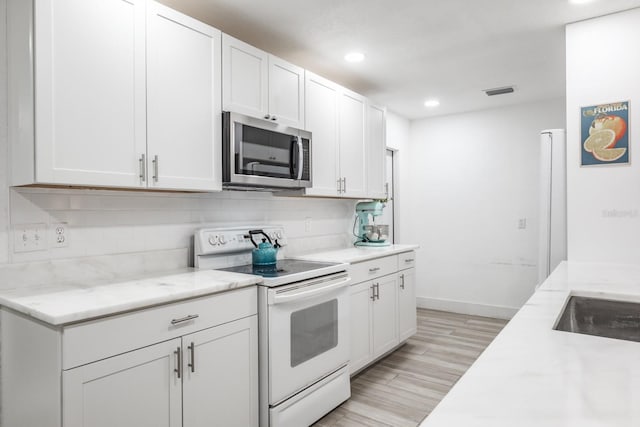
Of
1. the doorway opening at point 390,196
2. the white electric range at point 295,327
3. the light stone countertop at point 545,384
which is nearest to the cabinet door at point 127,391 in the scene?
the white electric range at point 295,327

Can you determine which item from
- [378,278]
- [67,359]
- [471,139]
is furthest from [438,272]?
[67,359]

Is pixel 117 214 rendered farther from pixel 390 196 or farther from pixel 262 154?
pixel 390 196

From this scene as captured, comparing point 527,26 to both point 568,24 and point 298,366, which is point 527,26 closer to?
point 568,24

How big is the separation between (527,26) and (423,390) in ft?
8.29

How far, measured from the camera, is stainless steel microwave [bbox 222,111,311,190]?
2.26 metres

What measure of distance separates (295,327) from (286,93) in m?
1.52

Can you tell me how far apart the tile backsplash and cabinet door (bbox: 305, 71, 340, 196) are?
1.12ft

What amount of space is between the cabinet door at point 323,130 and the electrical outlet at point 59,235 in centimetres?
152

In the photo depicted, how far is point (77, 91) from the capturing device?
1.65 metres

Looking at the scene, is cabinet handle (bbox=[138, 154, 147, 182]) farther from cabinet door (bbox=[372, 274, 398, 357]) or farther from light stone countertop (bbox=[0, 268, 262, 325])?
cabinet door (bbox=[372, 274, 398, 357])

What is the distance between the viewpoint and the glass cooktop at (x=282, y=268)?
7.33ft

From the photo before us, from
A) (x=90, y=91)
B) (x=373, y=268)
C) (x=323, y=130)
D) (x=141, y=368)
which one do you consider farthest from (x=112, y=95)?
(x=373, y=268)

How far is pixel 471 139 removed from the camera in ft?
15.8

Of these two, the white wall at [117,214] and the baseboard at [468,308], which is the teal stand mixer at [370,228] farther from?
the baseboard at [468,308]
